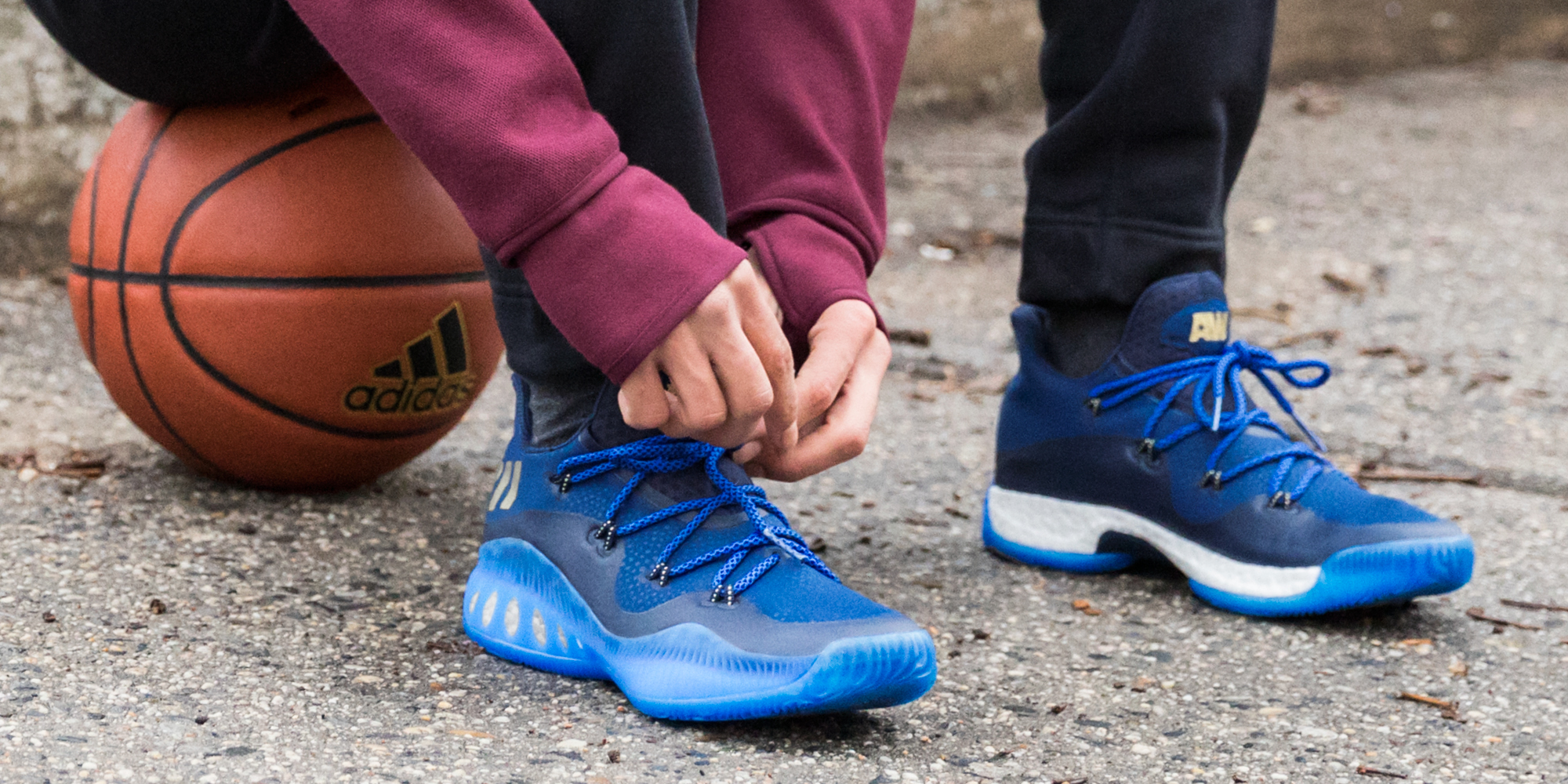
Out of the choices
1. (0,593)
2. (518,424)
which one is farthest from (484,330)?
(0,593)

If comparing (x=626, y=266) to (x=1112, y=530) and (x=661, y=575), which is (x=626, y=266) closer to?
(x=661, y=575)

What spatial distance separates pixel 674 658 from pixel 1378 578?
31.1 inches

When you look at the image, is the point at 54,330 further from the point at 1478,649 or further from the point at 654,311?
the point at 1478,649

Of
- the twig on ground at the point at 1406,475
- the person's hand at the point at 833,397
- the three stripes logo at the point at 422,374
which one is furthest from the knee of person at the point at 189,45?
the twig on ground at the point at 1406,475

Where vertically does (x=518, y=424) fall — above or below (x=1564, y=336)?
above

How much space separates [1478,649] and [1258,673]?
0.93 ft

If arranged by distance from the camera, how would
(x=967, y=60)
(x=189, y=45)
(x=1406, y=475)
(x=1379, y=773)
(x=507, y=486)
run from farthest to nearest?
(x=967, y=60)
(x=1406, y=475)
(x=189, y=45)
(x=507, y=486)
(x=1379, y=773)

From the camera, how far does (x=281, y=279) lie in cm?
168

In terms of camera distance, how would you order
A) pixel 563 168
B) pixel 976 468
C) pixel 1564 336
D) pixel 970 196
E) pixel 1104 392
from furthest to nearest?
pixel 970 196 → pixel 1564 336 → pixel 976 468 → pixel 1104 392 → pixel 563 168

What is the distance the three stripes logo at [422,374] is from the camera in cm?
171

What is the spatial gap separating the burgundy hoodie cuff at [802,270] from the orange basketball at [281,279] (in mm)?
540

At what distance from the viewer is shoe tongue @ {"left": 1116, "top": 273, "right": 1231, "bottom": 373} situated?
1618 millimetres

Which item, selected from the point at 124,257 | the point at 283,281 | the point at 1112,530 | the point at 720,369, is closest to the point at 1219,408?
the point at 1112,530

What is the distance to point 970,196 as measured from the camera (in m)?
4.23
